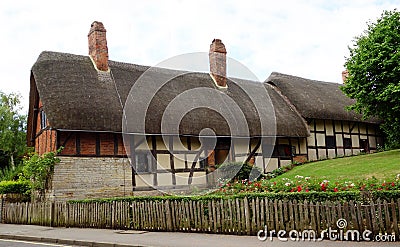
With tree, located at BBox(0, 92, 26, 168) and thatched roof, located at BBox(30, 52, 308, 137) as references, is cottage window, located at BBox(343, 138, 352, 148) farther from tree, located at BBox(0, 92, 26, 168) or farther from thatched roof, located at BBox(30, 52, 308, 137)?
tree, located at BBox(0, 92, 26, 168)

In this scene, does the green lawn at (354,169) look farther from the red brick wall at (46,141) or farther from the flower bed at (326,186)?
the red brick wall at (46,141)

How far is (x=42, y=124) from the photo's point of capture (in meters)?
21.7

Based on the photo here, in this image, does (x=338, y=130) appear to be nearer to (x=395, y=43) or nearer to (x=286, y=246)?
(x=395, y=43)

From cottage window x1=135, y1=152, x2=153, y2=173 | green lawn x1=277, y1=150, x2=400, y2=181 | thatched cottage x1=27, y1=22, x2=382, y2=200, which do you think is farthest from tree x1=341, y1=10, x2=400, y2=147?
cottage window x1=135, y1=152, x2=153, y2=173

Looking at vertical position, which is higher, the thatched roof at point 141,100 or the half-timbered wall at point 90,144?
the thatched roof at point 141,100

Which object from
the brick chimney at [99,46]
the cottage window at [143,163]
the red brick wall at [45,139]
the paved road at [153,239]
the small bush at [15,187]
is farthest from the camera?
the brick chimney at [99,46]

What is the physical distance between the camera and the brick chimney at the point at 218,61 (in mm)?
26969

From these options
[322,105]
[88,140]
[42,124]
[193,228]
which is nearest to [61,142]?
[88,140]

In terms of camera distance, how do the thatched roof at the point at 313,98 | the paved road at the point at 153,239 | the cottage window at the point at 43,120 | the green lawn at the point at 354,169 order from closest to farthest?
the paved road at the point at 153,239
the green lawn at the point at 354,169
the cottage window at the point at 43,120
the thatched roof at the point at 313,98

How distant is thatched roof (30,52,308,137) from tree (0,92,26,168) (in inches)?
692

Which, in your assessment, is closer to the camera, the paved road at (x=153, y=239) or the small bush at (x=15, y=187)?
the paved road at (x=153, y=239)

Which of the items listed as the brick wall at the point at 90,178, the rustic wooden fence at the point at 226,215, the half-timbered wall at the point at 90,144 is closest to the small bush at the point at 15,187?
the brick wall at the point at 90,178

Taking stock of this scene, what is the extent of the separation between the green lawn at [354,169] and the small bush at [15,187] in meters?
13.1

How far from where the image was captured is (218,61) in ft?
89.8
